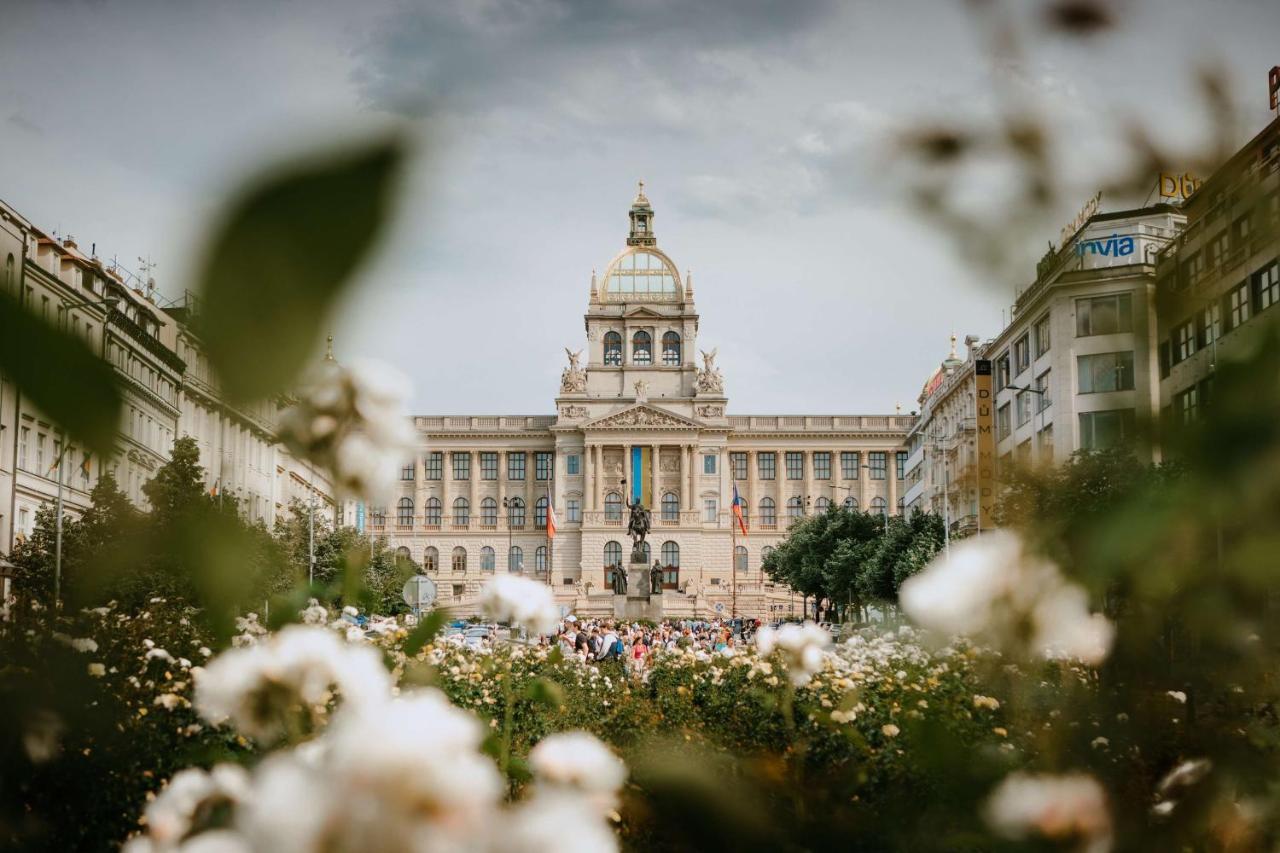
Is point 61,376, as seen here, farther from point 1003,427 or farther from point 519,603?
point 1003,427

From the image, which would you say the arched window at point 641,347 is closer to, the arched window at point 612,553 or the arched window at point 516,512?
the arched window at point 516,512

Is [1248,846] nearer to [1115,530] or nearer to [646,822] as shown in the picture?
[1115,530]

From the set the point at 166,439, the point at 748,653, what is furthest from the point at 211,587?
the point at 748,653

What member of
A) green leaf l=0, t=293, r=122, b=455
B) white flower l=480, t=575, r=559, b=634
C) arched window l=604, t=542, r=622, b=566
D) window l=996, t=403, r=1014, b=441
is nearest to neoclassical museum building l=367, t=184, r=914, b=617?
arched window l=604, t=542, r=622, b=566

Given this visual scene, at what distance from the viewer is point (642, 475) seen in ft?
314

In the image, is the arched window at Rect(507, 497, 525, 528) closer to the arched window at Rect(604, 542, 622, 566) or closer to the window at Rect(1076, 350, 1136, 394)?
the arched window at Rect(604, 542, 622, 566)

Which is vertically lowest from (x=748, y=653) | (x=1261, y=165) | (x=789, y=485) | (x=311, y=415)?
(x=748, y=653)

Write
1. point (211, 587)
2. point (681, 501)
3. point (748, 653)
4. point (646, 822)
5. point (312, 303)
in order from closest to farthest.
Answer: point (312, 303), point (211, 587), point (646, 822), point (748, 653), point (681, 501)

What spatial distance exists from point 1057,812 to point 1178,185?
0.74m

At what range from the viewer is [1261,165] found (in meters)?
1.29

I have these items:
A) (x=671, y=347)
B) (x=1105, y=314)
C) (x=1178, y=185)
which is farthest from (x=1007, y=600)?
(x=671, y=347)

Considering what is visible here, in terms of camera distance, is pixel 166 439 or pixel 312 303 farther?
pixel 166 439

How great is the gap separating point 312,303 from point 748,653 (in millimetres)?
11329

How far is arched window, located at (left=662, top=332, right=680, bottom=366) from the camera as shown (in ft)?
334
